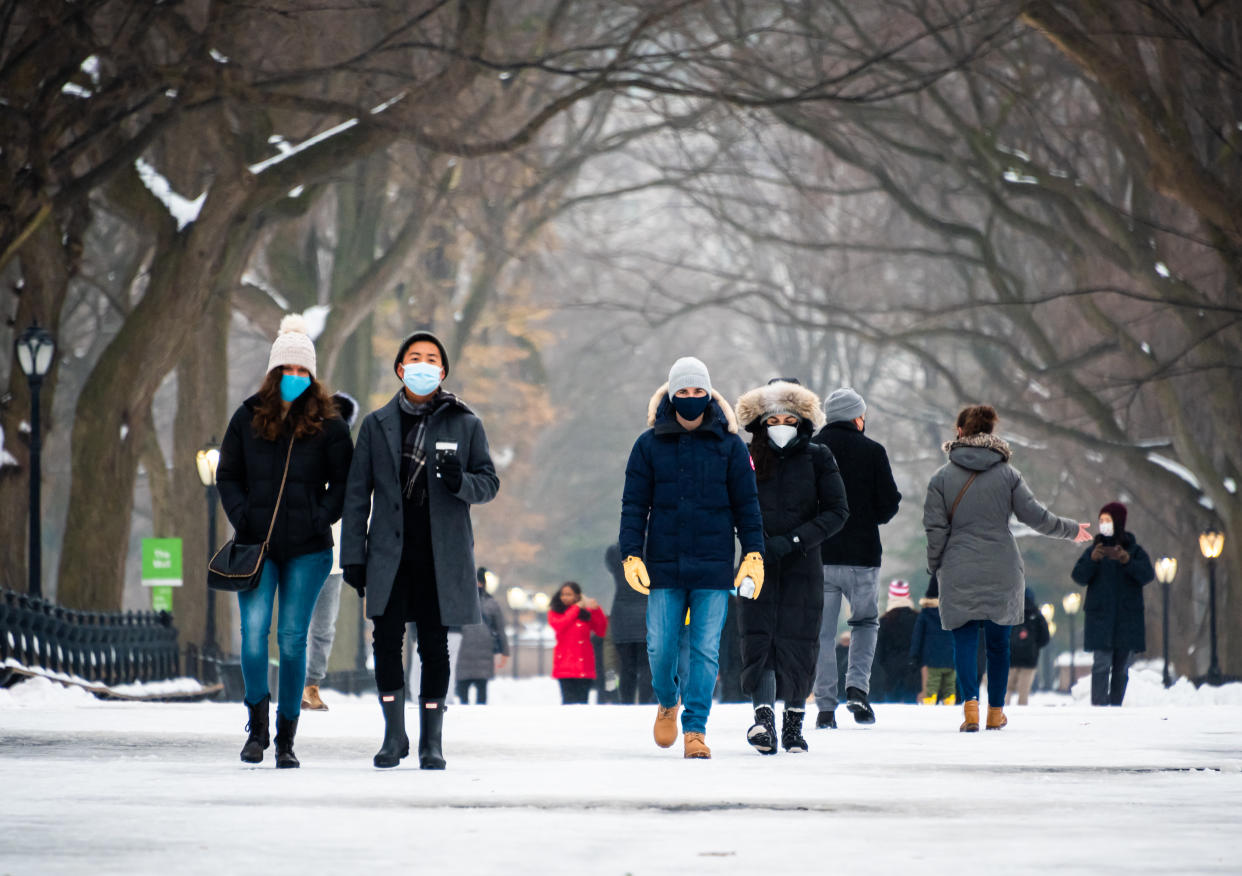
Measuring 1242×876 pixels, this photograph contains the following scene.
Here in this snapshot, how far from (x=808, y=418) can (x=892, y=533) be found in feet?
185

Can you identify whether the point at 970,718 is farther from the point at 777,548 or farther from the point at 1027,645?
the point at 1027,645

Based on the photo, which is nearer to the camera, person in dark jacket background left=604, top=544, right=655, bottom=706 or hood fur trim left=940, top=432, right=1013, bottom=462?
hood fur trim left=940, top=432, right=1013, bottom=462

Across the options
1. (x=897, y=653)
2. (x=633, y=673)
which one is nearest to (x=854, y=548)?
(x=633, y=673)

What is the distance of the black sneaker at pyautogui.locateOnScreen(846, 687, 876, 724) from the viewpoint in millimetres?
12891

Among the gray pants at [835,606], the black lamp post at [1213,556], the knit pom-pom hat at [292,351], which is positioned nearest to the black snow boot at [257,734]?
the knit pom-pom hat at [292,351]

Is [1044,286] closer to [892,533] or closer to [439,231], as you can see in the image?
[439,231]

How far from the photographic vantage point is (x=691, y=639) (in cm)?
993

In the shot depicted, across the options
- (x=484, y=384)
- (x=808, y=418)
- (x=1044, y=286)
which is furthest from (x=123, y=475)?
(x=484, y=384)

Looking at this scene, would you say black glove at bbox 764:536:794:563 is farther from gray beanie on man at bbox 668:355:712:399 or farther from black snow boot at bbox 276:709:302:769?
black snow boot at bbox 276:709:302:769

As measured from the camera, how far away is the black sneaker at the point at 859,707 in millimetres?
12891

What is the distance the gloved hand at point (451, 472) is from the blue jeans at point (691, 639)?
1.44 meters

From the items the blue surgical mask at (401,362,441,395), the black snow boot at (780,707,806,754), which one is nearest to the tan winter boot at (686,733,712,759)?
the black snow boot at (780,707,806,754)

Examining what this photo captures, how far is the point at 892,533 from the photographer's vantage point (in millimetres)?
66438

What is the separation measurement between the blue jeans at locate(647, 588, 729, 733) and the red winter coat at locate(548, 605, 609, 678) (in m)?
9.18
